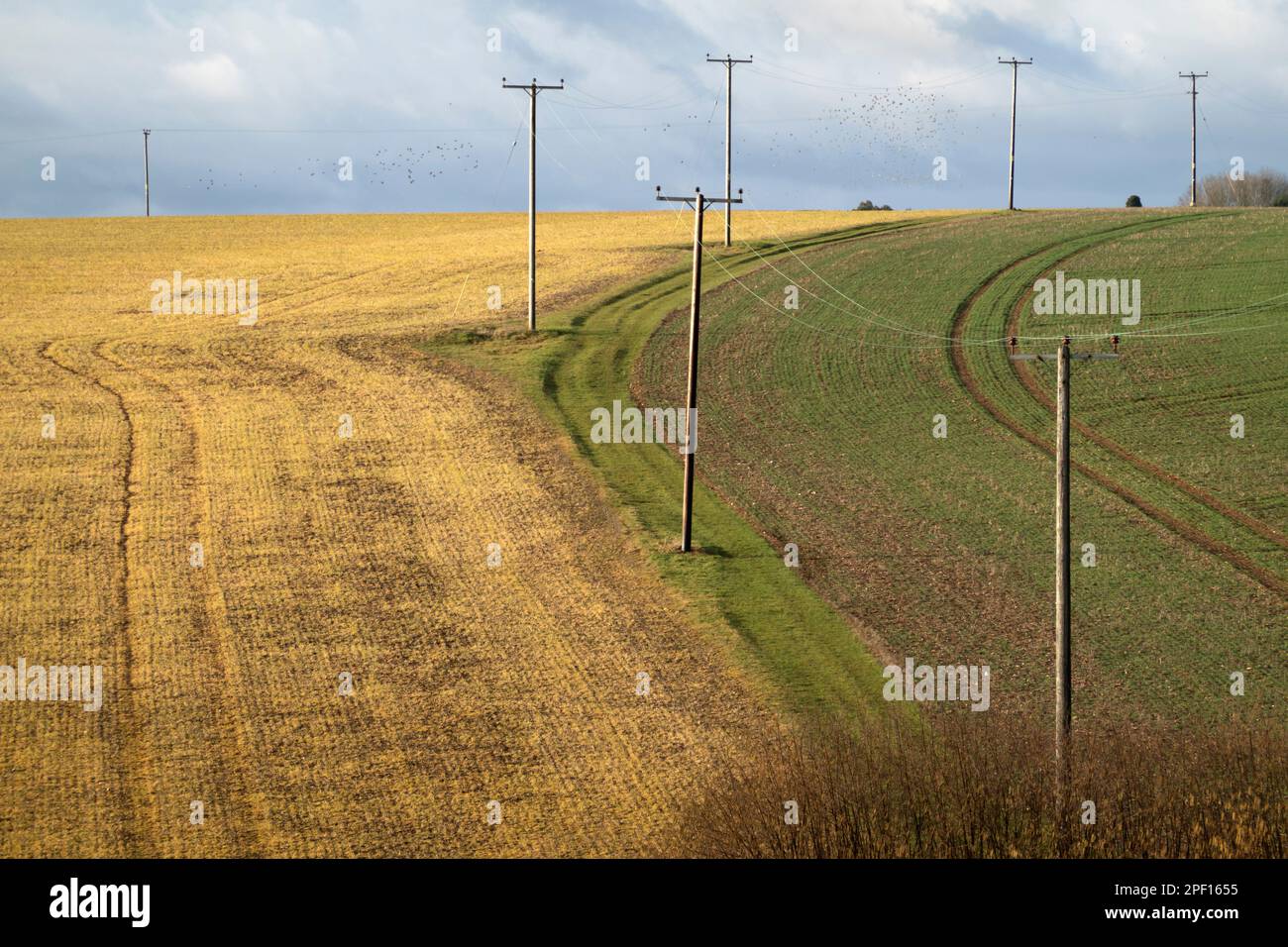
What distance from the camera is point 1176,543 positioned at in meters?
34.4

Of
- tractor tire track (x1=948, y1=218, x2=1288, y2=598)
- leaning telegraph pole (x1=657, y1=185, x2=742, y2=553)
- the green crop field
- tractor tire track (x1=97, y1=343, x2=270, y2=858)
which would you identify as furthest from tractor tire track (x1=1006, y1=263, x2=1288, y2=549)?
tractor tire track (x1=97, y1=343, x2=270, y2=858)

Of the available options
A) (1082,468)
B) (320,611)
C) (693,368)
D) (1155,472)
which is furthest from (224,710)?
(1155,472)

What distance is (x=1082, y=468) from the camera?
40.2 meters

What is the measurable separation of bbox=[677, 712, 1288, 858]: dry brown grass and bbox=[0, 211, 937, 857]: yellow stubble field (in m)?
3.10

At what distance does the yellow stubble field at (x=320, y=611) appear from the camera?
76.9ft

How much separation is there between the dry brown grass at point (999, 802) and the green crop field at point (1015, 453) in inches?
213

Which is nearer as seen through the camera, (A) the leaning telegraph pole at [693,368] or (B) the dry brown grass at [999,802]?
(B) the dry brown grass at [999,802]

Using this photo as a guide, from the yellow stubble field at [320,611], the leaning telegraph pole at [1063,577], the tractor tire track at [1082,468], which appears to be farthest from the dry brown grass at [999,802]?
the tractor tire track at [1082,468]

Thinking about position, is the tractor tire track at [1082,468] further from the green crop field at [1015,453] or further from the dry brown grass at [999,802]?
the dry brown grass at [999,802]

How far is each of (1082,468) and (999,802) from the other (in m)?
22.2

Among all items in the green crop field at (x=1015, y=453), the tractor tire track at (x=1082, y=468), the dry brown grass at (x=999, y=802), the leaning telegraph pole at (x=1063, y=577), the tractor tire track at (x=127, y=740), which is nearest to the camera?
the dry brown grass at (x=999, y=802)

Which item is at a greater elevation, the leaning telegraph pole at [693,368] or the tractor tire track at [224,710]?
the leaning telegraph pole at [693,368]
